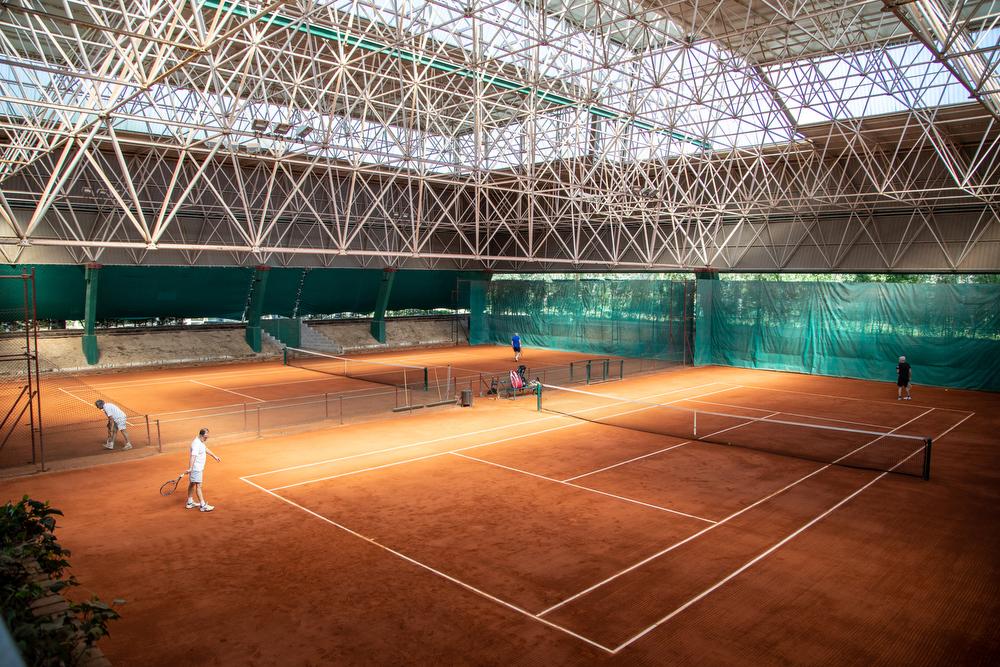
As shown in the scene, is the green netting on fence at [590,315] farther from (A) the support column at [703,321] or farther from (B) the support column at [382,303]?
(B) the support column at [382,303]

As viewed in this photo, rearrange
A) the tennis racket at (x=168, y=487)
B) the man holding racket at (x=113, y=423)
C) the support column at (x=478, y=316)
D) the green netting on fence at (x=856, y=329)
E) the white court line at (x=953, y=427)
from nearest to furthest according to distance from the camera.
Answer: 1. the tennis racket at (x=168, y=487)
2. the man holding racket at (x=113, y=423)
3. the white court line at (x=953, y=427)
4. the green netting on fence at (x=856, y=329)
5. the support column at (x=478, y=316)

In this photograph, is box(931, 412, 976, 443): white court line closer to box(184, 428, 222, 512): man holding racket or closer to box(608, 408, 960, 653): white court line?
box(608, 408, 960, 653): white court line

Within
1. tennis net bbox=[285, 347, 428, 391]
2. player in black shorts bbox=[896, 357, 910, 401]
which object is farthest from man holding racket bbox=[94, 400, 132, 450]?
player in black shorts bbox=[896, 357, 910, 401]

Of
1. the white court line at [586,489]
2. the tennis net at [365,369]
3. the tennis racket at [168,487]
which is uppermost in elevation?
the tennis net at [365,369]

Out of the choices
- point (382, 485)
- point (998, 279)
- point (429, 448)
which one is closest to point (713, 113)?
point (998, 279)

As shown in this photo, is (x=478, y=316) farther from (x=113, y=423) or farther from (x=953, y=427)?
(x=113, y=423)

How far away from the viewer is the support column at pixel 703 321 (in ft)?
115

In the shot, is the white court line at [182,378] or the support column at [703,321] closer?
the white court line at [182,378]

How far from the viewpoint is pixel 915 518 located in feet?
41.8

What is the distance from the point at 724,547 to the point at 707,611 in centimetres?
240

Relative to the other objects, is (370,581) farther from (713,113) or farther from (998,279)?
(998,279)

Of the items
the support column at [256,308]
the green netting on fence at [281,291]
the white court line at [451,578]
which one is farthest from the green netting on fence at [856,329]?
the white court line at [451,578]

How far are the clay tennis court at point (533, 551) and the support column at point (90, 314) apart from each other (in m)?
17.1

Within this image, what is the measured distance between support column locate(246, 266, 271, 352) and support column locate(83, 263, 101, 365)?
765cm
